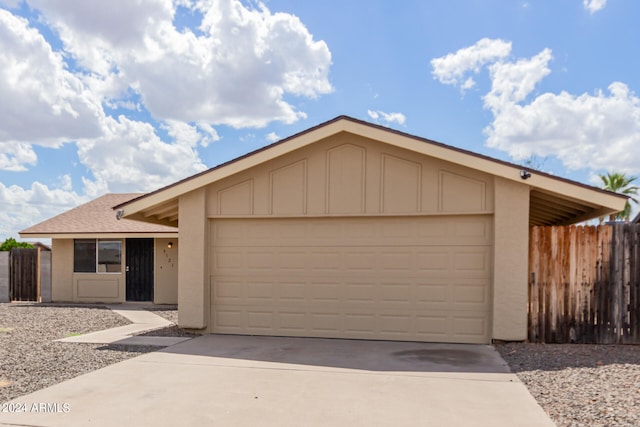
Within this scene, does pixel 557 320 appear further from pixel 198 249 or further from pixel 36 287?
pixel 36 287

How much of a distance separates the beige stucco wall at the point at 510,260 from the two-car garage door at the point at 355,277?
0.25m

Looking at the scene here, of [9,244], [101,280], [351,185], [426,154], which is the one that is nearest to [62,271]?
[101,280]

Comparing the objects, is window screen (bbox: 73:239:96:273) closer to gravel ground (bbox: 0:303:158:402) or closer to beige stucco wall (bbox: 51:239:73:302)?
beige stucco wall (bbox: 51:239:73:302)

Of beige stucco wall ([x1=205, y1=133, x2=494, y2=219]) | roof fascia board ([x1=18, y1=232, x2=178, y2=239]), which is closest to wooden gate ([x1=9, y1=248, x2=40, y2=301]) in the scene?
roof fascia board ([x1=18, y1=232, x2=178, y2=239])

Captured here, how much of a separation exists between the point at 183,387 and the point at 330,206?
177 inches

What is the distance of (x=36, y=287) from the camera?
18172 millimetres

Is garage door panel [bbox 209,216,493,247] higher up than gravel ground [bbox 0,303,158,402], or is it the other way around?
garage door panel [bbox 209,216,493,247]

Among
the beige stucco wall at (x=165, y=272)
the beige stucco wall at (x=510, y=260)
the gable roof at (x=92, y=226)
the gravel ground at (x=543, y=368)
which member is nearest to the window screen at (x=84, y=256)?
the gable roof at (x=92, y=226)

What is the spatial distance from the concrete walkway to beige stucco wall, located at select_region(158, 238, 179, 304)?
8.90 feet

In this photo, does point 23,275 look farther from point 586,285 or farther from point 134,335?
point 586,285

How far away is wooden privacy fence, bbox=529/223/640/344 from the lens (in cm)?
852

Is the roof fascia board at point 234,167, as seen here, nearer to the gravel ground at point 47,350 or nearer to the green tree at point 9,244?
the gravel ground at point 47,350

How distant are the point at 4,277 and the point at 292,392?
16716 mm

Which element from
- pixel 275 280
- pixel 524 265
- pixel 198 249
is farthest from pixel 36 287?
pixel 524 265
